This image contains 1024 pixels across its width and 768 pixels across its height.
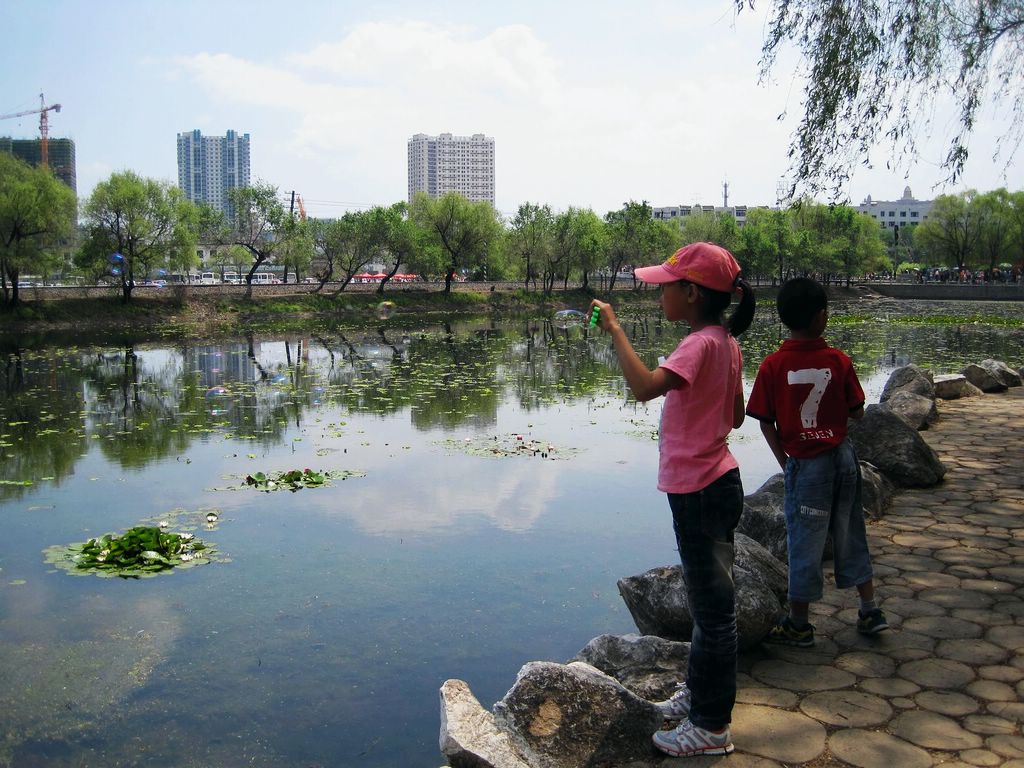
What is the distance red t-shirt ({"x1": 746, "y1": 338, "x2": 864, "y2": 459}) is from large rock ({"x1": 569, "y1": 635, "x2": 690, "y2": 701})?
1.07 meters

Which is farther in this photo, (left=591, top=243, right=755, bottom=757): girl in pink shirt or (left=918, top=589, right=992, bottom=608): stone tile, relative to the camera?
(left=918, top=589, right=992, bottom=608): stone tile

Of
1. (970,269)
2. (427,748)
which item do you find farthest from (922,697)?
(970,269)

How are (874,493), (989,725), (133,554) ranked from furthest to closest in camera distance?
(133,554) → (874,493) → (989,725)

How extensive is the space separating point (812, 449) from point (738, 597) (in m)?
0.76

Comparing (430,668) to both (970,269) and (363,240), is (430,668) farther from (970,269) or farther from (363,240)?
(970,269)

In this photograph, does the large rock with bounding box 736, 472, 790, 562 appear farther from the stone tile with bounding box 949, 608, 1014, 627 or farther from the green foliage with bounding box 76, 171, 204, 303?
the green foliage with bounding box 76, 171, 204, 303

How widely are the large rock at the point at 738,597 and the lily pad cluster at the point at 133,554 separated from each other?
11.6 ft

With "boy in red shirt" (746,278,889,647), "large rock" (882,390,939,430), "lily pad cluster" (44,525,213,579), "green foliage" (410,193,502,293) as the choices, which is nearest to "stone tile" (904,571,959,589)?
"boy in red shirt" (746,278,889,647)

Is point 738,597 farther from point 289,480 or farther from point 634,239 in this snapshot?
point 634,239

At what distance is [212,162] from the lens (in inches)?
7185

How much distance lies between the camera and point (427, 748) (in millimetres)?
3938

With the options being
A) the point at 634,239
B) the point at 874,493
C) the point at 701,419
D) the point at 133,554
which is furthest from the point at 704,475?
the point at 634,239

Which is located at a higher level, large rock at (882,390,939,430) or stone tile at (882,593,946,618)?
large rock at (882,390,939,430)

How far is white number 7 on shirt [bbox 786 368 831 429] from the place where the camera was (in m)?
3.96
